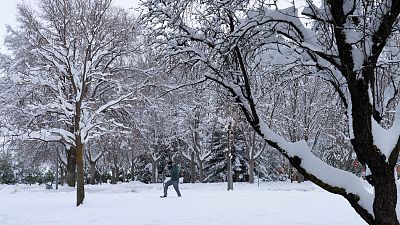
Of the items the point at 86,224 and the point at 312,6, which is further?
the point at 86,224

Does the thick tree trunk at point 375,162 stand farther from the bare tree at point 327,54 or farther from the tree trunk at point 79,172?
the tree trunk at point 79,172

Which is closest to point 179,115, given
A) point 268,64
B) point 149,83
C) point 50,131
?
point 149,83

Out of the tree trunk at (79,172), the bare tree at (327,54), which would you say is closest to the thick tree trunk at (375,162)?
the bare tree at (327,54)

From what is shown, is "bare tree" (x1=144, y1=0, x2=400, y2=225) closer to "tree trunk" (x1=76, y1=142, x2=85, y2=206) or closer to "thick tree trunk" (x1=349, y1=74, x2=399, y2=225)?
"thick tree trunk" (x1=349, y1=74, x2=399, y2=225)

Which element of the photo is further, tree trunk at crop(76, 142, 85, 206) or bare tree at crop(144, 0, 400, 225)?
tree trunk at crop(76, 142, 85, 206)

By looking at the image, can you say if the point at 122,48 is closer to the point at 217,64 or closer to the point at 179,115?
the point at 217,64

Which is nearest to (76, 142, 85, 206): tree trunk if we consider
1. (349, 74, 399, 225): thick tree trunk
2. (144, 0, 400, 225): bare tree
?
(144, 0, 400, 225): bare tree

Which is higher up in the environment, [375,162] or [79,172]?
[79,172]

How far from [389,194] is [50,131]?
12.2 meters

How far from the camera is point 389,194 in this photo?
217 inches

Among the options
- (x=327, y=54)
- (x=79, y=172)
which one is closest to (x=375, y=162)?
(x=327, y=54)

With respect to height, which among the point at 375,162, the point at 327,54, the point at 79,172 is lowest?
the point at 375,162

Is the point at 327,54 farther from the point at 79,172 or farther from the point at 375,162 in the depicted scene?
the point at 79,172

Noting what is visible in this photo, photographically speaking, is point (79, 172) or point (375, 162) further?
point (79, 172)
